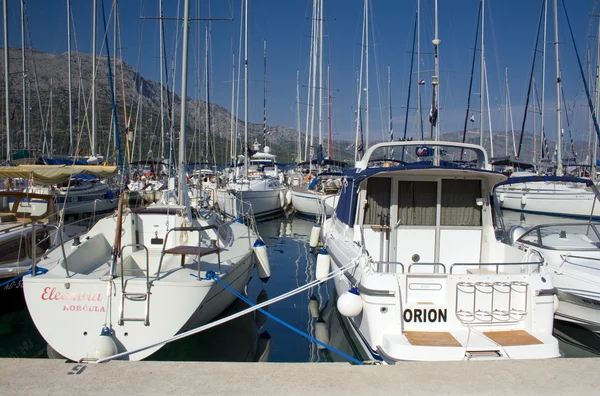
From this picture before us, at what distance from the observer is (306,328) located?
30.8ft

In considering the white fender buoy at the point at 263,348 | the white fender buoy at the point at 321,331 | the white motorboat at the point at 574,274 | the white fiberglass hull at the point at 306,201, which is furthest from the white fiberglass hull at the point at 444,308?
the white fiberglass hull at the point at 306,201

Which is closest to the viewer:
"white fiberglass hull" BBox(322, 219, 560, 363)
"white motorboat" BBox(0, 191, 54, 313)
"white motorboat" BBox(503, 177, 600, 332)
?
"white fiberglass hull" BBox(322, 219, 560, 363)

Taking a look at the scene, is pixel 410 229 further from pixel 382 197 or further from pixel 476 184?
pixel 476 184

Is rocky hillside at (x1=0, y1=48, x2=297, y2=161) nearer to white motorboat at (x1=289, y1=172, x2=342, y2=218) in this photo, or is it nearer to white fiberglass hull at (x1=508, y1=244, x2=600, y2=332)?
white motorboat at (x1=289, y1=172, x2=342, y2=218)

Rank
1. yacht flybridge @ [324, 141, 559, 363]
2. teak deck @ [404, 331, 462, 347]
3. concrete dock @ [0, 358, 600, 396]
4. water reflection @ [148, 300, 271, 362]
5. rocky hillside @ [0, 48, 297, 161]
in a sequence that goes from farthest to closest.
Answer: rocky hillside @ [0, 48, 297, 161] < water reflection @ [148, 300, 271, 362] < yacht flybridge @ [324, 141, 559, 363] < teak deck @ [404, 331, 462, 347] < concrete dock @ [0, 358, 600, 396]

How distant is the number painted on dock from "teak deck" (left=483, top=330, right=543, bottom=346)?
618mm

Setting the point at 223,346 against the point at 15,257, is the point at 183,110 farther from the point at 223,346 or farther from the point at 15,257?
the point at 223,346

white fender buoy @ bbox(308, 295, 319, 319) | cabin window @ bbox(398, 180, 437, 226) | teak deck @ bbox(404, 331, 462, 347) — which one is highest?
cabin window @ bbox(398, 180, 437, 226)

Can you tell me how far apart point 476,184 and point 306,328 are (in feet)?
14.1

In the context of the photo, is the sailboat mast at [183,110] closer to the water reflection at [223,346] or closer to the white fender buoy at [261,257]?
the white fender buoy at [261,257]

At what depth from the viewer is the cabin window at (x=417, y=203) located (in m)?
8.35

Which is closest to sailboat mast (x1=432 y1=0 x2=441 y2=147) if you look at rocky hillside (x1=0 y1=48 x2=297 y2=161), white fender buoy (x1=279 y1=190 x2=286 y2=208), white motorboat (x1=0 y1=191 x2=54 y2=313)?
white motorboat (x1=0 y1=191 x2=54 y2=313)

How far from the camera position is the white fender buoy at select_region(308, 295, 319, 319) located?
33.8 ft

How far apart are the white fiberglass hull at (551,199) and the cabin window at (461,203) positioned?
64.2 feet
